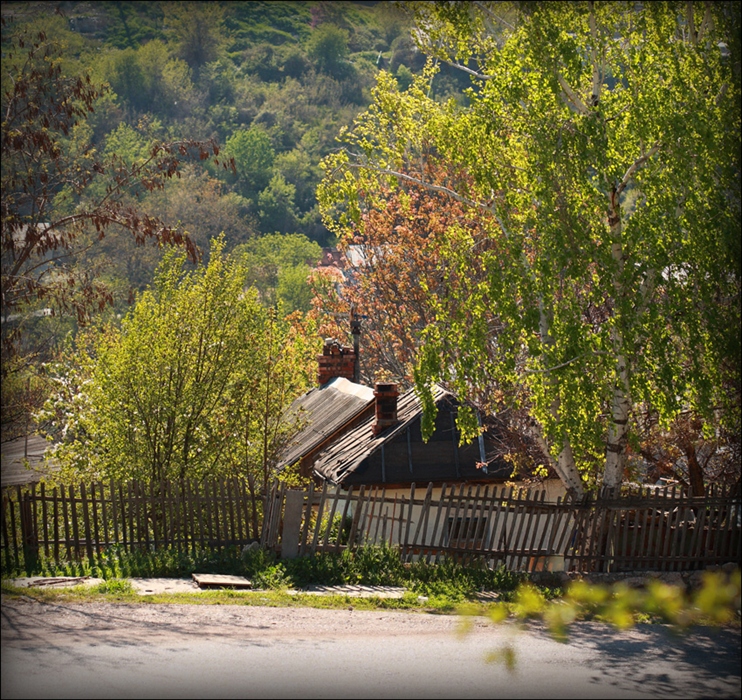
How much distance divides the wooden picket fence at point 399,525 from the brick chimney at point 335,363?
12.6m

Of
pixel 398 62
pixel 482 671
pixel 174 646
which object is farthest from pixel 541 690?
pixel 398 62

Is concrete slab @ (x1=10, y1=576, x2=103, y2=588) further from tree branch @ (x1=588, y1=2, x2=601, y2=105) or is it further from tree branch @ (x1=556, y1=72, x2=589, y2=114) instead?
tree branch @ (x1=588, y1=2, x2=601, y2=105)

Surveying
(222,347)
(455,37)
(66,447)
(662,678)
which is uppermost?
(455,37)

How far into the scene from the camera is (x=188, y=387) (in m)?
16.9

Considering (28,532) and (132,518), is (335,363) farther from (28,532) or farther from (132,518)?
(28,532)

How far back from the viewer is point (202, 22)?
12669 cm

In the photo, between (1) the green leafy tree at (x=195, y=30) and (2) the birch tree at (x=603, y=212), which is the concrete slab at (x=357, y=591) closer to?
(2) the birch tree at (x=603, y=212)

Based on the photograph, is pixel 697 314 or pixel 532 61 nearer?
pixel 697 314

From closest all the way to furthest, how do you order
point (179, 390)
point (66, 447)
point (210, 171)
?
point (179, 390) < point (66, 447) < point (210, 171)

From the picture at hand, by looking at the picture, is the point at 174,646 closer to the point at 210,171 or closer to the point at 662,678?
the point at 662,678

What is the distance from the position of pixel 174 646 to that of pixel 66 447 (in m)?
10.3

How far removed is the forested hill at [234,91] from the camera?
3344 inches

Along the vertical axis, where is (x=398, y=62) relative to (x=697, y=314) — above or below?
above

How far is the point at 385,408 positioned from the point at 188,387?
16.7 feet
